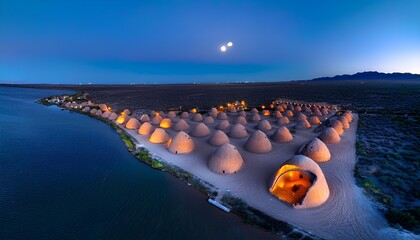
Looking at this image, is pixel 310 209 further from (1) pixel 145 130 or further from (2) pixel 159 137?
(1) pixel 145 130

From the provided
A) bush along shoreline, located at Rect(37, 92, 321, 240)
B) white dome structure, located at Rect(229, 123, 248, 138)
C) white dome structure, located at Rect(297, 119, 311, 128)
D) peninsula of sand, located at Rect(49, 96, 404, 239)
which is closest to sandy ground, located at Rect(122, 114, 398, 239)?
peninsula of sand, located at Rect(49, 96, 404, 239)

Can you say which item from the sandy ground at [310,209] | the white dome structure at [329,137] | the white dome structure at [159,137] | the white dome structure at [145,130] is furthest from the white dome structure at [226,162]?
the white dome structure at [145,130]

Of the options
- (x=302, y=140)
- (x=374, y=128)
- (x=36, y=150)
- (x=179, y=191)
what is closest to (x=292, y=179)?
(x=179, y=191)

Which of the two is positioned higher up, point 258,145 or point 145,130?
point 145,130

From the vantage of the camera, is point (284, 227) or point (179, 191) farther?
point (179, 191)

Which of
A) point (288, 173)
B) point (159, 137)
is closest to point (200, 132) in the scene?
point (159, 137)

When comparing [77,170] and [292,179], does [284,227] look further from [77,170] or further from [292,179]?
[77,170]
